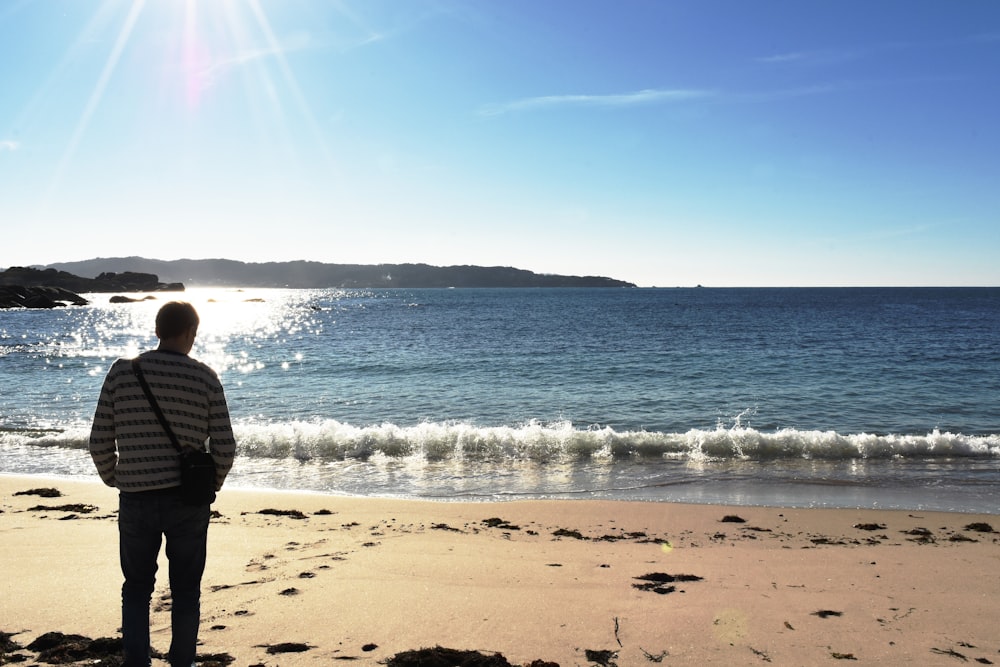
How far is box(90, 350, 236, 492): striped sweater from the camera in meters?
3.28

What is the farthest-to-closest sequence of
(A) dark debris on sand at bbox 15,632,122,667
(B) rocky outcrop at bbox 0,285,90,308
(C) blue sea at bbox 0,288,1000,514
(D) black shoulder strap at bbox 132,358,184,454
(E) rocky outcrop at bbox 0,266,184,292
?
(E) rocky outcrop at bbox 0,266,184,292 → (B) rocky outcrop at bbox 0,285,90,308 → (C) blue sea at bbox 0,288,1000,514 → (A) dark debris on sand at bbox 15,632,122,667 → (D) black shoulder strap at bbox 132,358,184,454

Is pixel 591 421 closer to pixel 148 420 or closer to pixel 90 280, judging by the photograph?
pixel 148 420

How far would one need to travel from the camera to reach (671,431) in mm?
16031

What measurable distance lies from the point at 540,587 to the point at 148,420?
12.1 ft

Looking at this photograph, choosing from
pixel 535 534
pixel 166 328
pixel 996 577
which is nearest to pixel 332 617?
pixel 166 328

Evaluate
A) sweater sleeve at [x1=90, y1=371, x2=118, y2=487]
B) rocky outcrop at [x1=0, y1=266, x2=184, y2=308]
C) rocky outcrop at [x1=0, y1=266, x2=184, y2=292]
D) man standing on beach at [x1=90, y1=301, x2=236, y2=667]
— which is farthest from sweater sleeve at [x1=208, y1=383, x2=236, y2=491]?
rocky outcrop at [x1=0, y1=266, x2=184, y2=292]

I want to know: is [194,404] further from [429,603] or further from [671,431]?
[671,431]

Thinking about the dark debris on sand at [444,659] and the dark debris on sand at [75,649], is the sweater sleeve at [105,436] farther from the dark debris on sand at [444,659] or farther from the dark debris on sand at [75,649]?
the dark debris on sand at [444,659]

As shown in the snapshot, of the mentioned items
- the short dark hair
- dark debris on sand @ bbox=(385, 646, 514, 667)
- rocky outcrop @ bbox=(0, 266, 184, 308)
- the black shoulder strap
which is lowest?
dark debris on sand @ bbox=(385, 646, 514, 667)

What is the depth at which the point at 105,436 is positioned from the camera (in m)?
3.35

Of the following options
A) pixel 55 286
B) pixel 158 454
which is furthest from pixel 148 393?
pixel 55 286

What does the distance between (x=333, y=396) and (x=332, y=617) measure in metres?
17.5

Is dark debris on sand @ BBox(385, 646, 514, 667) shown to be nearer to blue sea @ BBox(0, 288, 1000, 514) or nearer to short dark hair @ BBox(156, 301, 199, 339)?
short dark hair @ BBox(156, 301, 199, 339)

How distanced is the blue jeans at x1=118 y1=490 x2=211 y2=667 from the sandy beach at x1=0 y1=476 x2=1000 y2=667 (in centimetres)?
59
